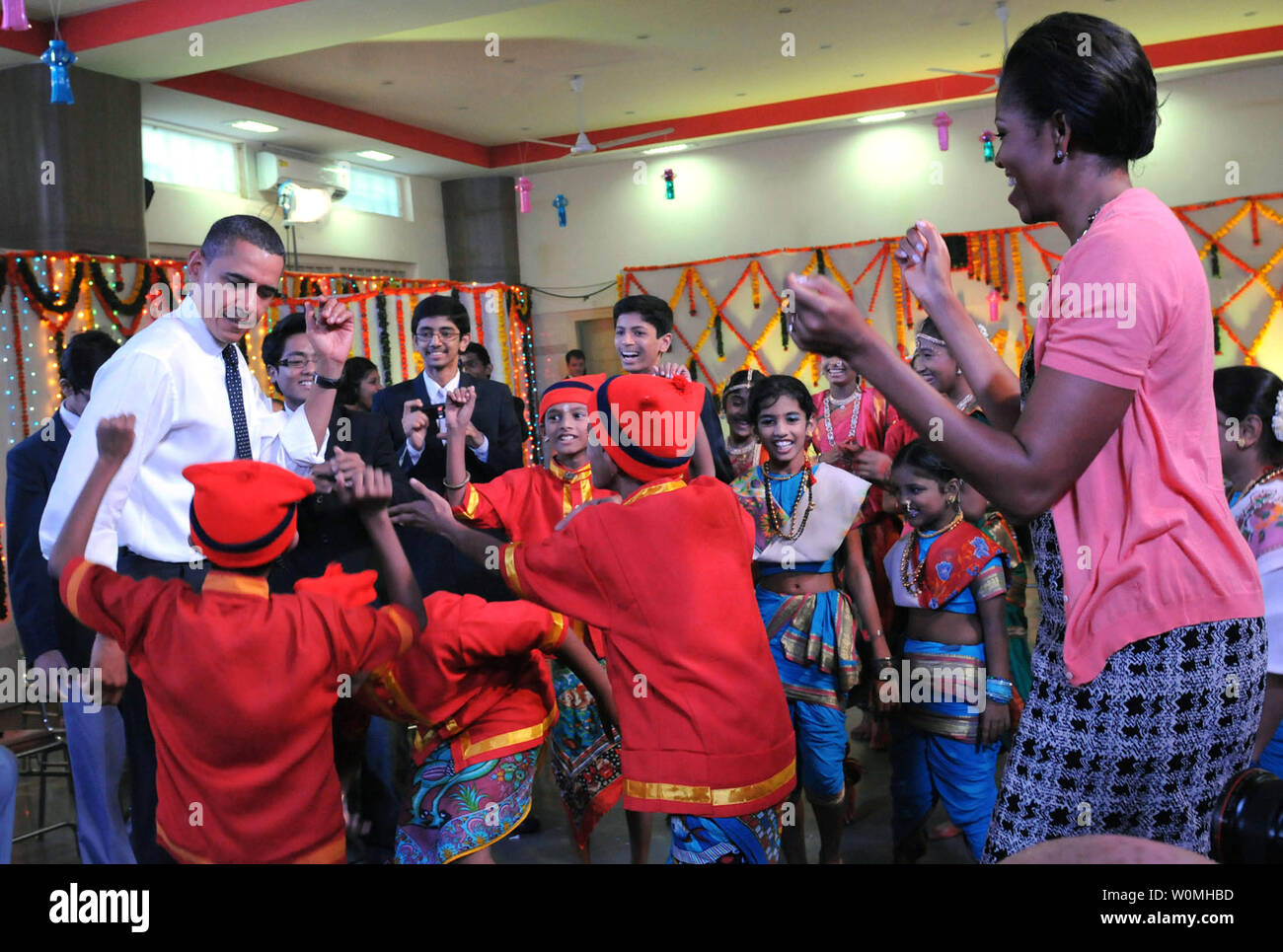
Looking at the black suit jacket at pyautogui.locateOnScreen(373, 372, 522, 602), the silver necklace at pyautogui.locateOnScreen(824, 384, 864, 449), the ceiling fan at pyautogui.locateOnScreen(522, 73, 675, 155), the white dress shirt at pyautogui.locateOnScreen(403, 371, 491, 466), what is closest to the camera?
the black suit jacket at pyautogui.locateOnScreen(373, 372, 522, 602)

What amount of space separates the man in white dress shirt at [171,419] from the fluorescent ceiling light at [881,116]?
9223 mm

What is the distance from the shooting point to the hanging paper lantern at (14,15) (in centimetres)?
399

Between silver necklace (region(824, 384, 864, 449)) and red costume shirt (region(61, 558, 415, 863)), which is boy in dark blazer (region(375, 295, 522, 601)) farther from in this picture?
red costume shirt (region(61, 558, 415, 863))

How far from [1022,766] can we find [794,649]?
1.66 metres

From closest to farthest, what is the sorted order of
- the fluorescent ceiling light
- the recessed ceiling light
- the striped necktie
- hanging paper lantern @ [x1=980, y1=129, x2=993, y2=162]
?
the striped necktie, the recessed ceiling light, hanging paper lantern @ [x1=980, y1=129, x2=993, y2=162], the fluorescent ceiling light

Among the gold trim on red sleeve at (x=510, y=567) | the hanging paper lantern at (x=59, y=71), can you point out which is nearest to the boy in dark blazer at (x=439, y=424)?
the gold trim on red sleeve at (x=510, y=567)

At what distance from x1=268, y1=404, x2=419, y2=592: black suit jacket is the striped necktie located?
1.14ft

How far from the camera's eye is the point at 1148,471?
1150mm

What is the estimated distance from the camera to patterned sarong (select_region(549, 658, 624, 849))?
279cm

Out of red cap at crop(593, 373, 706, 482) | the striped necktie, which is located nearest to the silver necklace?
red cap at crop(593, 373, 706, 482)

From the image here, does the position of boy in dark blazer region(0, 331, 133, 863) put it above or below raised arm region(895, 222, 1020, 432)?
below

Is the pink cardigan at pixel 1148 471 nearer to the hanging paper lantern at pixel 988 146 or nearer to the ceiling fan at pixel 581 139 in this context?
the ceiling fan at pixel 581 139

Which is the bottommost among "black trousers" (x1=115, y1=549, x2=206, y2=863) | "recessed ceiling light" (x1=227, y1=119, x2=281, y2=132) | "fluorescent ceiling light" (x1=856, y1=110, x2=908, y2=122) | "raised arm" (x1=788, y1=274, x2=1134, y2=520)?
"black trousers" (x1=115, y1=549, x2=206, y2=863)

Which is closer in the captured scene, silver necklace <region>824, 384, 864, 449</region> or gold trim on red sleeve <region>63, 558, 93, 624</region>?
gold trim on red sleeve <region>63, 558, 93, 624</region>
